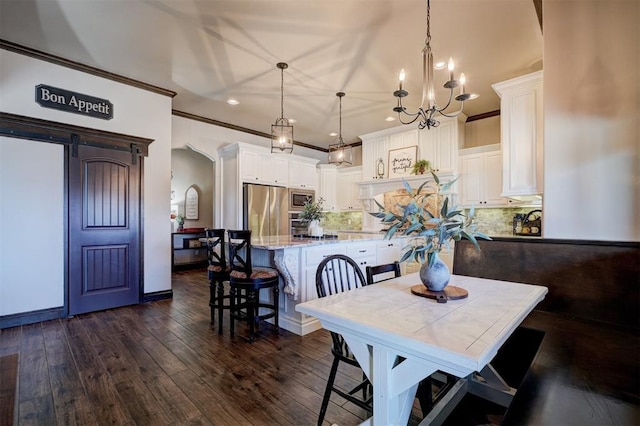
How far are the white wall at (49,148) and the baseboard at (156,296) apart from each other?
0.06m

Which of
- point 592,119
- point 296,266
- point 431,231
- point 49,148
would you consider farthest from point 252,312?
point 592,119

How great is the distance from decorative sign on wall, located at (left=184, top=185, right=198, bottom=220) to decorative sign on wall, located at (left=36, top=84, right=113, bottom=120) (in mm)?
4094

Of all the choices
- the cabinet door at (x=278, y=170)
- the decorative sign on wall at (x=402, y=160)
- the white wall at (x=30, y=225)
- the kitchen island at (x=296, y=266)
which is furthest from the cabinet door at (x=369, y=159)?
the white wall at (x=30, y=225)

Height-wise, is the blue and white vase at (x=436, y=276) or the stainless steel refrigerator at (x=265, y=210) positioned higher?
the stainless steel refrigerator at (x=265, y=210)

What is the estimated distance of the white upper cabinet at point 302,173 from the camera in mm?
6252

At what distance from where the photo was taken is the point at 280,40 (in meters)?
3.01

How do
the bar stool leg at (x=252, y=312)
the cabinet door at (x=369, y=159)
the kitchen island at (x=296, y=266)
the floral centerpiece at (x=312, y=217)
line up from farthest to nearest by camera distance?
1. the cabinet door at (x=369, y=159)
2. the floral centerpiece at (x=312, y=217)
3. the kitchen island at (x=296, y=266)
4. the bar stool leg at (x=252, y=312)

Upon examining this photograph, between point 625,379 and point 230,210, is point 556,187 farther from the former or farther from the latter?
point 230,210

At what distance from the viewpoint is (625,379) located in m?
1.25

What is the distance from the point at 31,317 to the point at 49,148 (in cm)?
191

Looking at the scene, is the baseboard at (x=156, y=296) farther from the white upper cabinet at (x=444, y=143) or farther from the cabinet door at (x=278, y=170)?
the white upper cabinet at (x=444, y=143)

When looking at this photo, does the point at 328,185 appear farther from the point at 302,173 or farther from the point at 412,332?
the point at 412,332

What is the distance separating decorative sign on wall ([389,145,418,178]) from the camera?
17.9 feet

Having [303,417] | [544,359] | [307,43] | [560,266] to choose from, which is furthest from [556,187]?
[307,43]
